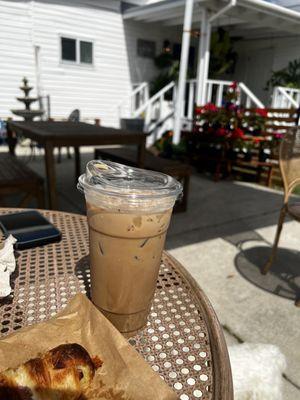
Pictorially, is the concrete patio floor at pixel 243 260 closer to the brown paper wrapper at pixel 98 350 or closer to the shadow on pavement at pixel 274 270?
the shadow on pavement at pixel 274 270

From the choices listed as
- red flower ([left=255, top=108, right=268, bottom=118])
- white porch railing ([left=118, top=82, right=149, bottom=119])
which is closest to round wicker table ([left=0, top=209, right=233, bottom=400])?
red flower ([left=255, top=108, right=268, bottom=118])

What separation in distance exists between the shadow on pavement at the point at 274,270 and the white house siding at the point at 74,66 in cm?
774

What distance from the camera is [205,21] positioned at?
788cm

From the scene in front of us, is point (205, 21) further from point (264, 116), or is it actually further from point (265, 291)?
point (265, 291)

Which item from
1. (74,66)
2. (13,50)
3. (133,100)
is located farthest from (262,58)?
(13,50)

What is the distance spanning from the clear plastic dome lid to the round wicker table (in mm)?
372

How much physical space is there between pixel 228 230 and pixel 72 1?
8.13 metres

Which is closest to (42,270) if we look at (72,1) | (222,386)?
(222,386)

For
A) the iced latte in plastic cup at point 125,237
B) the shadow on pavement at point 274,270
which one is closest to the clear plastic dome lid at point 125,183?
the iced latte in plastic cup at point 125,237

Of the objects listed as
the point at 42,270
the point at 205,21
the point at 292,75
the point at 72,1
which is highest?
the point at 72,1

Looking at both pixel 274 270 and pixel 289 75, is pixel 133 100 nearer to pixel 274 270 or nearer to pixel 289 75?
pixel 289 75

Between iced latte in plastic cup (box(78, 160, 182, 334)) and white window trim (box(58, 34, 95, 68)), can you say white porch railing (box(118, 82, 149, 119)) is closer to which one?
white window trim (box(58, 34, 95, 68))

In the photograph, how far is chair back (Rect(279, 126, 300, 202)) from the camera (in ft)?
8.56

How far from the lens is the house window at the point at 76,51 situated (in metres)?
9.04
